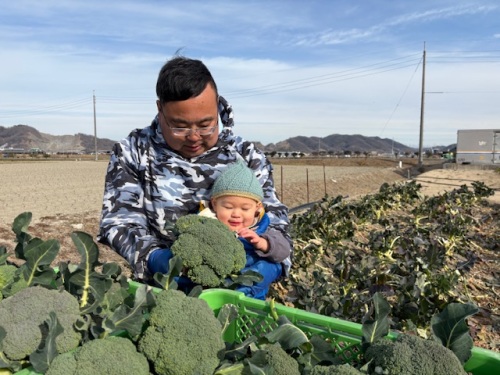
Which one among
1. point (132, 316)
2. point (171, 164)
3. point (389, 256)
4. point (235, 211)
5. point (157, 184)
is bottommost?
point (389, 256)

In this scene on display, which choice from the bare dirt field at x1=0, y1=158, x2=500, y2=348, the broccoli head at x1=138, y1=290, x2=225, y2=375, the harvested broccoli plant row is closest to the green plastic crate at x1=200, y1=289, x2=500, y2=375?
the broccoli head at x1=138, y1=290, x2=225, y2=375

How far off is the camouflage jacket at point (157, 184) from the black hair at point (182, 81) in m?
0.34

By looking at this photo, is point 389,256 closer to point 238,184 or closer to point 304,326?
point 238,184

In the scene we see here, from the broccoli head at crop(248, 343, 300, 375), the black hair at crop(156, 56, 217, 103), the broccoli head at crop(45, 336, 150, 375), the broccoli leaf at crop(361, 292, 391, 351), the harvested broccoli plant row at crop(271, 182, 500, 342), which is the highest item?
the black hair at crop(156, 56, 217, 103)

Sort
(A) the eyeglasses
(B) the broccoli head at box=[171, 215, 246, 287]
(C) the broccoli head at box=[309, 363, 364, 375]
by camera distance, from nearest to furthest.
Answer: (C) the broccoli head at box=[309, 363, 364, 375]
(B) the broccoli head at box=[171, 215, 246, 287]
(A) the eyeglasses

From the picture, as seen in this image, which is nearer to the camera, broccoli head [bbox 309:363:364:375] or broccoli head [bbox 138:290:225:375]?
broccoli head [bbox 309:363:364:375]

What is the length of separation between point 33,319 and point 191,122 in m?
1.26

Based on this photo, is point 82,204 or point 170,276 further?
point 82,204

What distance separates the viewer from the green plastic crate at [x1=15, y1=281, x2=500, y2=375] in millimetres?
1410

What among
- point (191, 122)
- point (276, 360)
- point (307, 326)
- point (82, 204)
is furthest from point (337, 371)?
point (82, 204)

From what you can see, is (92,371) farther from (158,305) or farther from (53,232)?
(53,232)

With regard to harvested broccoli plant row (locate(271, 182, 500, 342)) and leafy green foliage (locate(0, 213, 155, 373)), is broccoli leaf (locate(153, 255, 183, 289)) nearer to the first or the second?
leafy green foliage (locate(0, 213, 155, 373))

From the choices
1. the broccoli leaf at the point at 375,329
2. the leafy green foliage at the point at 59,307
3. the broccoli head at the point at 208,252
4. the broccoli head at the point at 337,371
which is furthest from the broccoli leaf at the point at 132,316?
the broccoli leaf at the point at 375,329

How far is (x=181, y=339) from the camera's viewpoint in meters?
1.46
